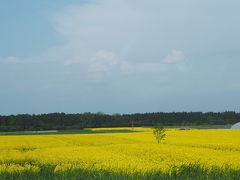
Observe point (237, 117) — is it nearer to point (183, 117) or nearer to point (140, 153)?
point (183, 117)

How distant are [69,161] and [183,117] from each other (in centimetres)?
10614

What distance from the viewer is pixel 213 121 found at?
117 m

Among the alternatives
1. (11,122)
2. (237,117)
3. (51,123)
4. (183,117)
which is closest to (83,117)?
(51,123)

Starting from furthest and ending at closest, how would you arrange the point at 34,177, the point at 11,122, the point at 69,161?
the point at 11,122 → the point at 69,161 → the point at 34,177

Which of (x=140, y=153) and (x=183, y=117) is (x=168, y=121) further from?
(x=140, y=153)

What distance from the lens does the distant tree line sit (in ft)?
346

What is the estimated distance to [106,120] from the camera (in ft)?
373

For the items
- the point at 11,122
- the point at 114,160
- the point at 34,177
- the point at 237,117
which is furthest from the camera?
the point at 237,117

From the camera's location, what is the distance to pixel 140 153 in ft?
76.4

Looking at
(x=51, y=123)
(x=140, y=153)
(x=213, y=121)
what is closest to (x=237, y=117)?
(x=213, y=121)

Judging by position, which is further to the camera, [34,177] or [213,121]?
[213,121]

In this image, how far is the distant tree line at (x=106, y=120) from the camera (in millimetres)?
105412

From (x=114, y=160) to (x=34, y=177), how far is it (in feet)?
25.3

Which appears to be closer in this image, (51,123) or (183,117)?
(51,123)
